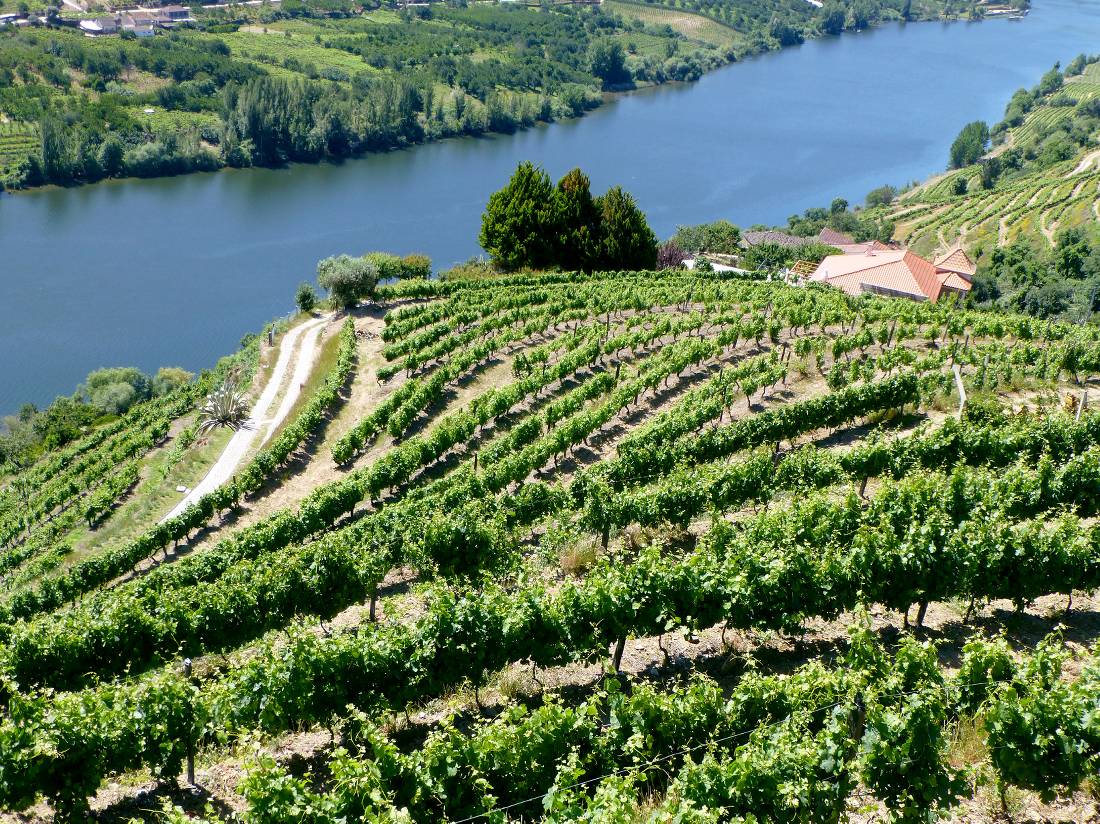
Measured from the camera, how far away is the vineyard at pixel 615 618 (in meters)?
10.2

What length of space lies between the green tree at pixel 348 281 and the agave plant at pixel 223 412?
11217 millimetres

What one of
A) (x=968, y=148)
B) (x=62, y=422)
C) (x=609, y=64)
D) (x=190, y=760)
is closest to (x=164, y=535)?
(x=190, y=760)

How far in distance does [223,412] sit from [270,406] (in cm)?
220

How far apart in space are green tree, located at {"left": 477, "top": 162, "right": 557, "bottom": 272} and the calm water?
76.7 ft

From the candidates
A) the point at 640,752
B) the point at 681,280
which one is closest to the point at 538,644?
the point at 640,752

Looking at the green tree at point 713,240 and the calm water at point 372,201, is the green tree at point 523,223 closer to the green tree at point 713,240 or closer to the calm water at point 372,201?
the calm water at point 372,201

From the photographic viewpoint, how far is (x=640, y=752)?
1083cm

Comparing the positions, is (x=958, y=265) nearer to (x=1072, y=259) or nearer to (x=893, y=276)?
(x=893, y=276)

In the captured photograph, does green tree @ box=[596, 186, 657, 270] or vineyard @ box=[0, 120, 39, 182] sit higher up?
vineyard @ box=[0, 120, 39, 182]

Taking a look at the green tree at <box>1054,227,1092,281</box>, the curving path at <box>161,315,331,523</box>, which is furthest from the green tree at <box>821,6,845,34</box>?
the curving path at <box>161,315,331,523</box>

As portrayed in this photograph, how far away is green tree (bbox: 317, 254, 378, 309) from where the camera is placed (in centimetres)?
4228

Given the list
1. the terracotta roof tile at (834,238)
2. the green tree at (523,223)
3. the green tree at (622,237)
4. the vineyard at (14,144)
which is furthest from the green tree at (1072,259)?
the vineyard at (14,144)

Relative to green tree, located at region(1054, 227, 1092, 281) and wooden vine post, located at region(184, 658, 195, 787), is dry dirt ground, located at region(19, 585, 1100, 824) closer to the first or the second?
wooden vine post, located at region(184, 658, 195, 787)

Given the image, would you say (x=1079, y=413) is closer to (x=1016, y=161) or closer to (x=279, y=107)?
(x=279, y=107)
